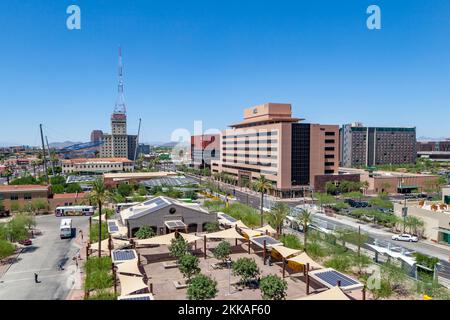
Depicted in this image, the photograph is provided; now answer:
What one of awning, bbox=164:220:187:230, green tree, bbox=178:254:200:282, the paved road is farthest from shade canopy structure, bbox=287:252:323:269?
the paved road

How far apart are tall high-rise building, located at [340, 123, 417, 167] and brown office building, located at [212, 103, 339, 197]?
9232 cm

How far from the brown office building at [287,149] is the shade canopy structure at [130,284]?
63.2m

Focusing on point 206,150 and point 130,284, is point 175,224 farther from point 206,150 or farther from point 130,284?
Result: point 206,150

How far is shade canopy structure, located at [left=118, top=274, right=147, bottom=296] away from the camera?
83.0 feet

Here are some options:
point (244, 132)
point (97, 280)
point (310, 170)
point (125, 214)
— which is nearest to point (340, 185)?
point (310, 170)

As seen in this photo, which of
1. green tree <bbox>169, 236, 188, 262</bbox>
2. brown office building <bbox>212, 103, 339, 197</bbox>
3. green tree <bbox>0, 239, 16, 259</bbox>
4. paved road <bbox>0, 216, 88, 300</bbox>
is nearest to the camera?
paved road <bbox>0, 216, 88, 300</bbox>

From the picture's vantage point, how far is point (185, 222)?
5031 cm

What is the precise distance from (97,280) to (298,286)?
17879 mm

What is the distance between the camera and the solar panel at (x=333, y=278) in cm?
2671

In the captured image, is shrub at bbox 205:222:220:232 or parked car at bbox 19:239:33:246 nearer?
parked car at bbox 19:239:33:246

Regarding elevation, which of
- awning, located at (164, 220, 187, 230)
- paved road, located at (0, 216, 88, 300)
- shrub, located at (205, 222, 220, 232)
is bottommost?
paved road, located at (0, 216, 88, 300)

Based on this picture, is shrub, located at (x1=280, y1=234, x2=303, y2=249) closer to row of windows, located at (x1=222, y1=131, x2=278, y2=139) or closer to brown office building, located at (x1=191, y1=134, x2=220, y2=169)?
row of windows, located at (x1=222, y1=131, x2=278, y2=139)

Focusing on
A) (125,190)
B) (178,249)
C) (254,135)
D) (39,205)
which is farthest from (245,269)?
(254,135)
